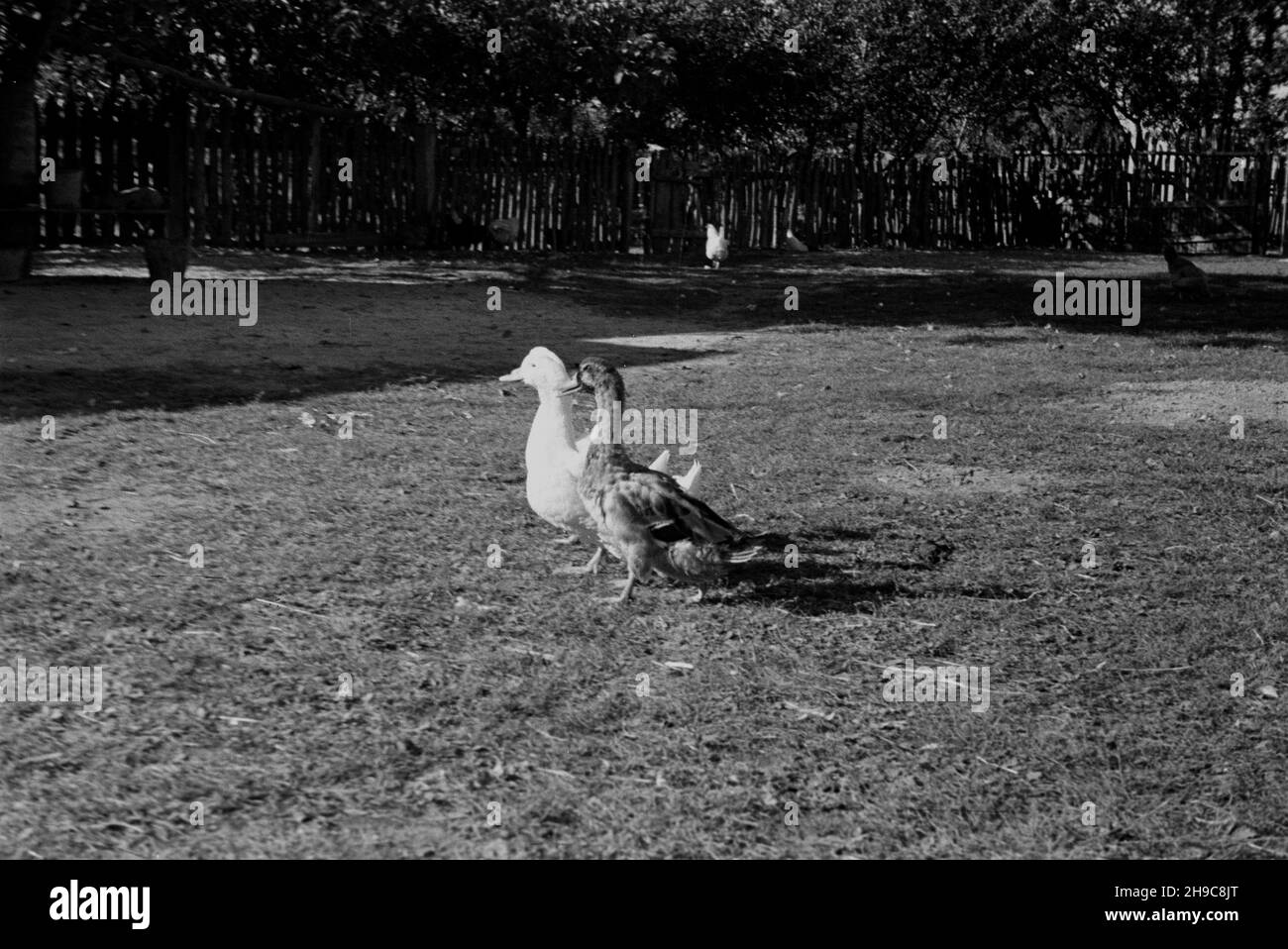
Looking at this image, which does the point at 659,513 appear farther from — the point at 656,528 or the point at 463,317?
the point at 463,317

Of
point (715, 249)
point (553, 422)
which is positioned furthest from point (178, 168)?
point (553, 422)

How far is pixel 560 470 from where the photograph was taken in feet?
19.2

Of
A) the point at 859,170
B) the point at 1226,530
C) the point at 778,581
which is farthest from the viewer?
the point at 859,170

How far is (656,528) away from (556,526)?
1.23 metres

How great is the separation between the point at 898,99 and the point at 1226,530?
84.3 feet

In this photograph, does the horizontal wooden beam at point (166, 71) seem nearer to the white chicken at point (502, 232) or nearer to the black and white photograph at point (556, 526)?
the black and white photograph at point (556, 526)

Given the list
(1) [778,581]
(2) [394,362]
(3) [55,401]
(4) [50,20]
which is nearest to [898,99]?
(4) [50,20]

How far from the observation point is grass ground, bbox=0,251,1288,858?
12.5 ft

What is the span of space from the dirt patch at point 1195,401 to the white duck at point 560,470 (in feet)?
16.0

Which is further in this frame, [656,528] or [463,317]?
[463,317]

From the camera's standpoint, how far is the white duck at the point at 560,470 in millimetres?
5820
